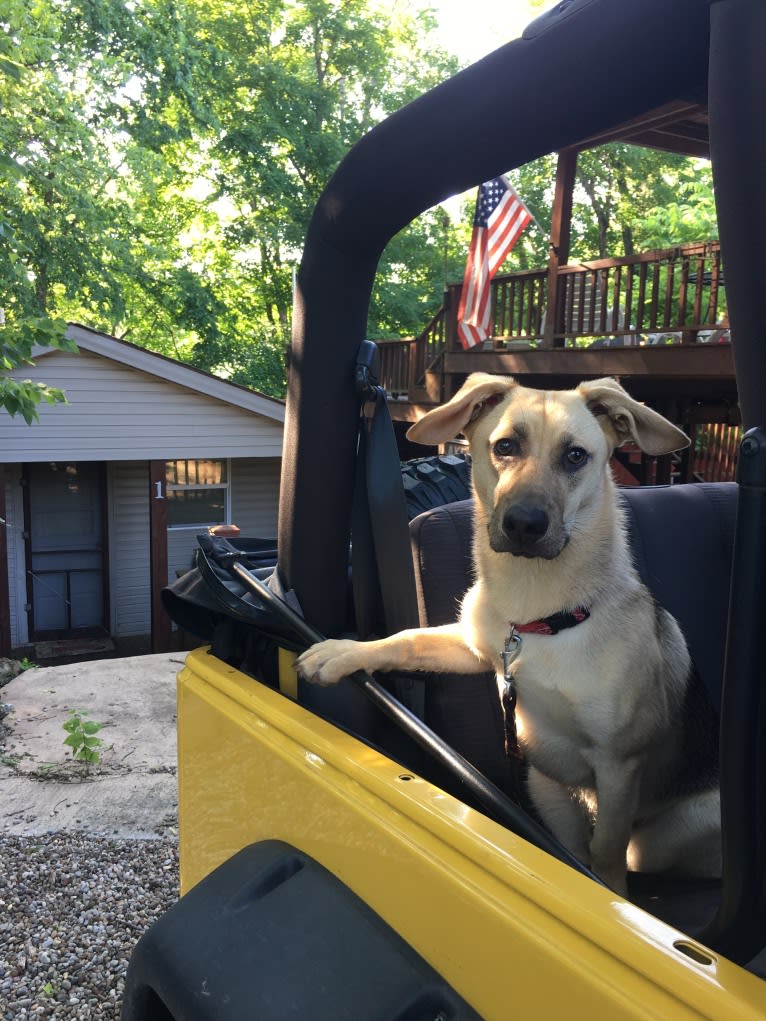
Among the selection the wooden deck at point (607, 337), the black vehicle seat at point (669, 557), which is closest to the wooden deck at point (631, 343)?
the wooden deck at point (607, 337)

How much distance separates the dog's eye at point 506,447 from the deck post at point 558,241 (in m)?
8.92

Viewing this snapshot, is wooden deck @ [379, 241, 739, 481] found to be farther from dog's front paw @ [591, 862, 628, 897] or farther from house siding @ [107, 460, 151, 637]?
dog's front paw @ [591, 862, 628, 897]

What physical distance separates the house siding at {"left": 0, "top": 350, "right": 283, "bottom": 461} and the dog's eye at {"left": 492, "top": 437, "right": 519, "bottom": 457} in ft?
32.7

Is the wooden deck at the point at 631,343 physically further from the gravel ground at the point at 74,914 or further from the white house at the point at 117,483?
the gravel ground at the point at 74,914

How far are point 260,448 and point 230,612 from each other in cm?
1155

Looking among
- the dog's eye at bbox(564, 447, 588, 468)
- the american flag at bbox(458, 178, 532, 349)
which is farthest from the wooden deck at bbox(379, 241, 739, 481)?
the dog's eye at bbox(564, 447, 588, 468)

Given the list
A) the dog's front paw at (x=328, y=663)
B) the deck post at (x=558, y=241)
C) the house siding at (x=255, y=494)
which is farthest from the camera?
the house siding at (x=255, y=494)

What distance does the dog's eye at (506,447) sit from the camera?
2104mm

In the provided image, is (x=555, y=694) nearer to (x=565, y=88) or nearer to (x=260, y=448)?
(x=565, y=88)

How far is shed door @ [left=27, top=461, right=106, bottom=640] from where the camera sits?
45.3 ft

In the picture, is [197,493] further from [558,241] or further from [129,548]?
[558,241]

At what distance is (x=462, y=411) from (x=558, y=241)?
9.77m

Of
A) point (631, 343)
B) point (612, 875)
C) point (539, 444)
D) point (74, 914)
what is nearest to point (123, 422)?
point (631, 343)

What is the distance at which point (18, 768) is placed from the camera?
5957mm
